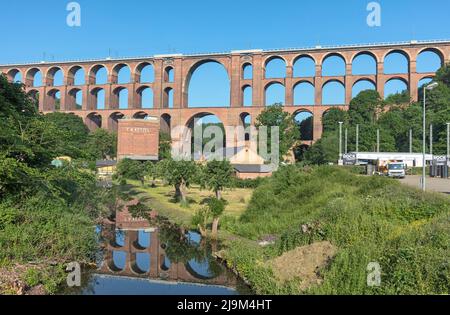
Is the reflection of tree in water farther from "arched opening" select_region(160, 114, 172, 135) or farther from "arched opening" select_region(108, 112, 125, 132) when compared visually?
"arched opening" select_region(108, 112, 125, 132)

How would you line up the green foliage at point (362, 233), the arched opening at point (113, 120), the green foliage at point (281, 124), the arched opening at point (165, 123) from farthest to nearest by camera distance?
the arched opening at point (113, 120) < the arched opening at point (165, 123) < the green foliage at point (281, 124) < the green foliage at point (362, 233)

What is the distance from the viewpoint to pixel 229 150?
222ft

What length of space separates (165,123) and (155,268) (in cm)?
7096

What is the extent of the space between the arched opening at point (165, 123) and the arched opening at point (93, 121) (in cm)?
1427

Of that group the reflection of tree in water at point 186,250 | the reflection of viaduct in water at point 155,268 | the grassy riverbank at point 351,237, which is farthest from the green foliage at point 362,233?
the reflection of viaduct in water at point 155,268

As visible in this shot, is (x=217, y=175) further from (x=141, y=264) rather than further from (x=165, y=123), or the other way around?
(x=165, y=123)

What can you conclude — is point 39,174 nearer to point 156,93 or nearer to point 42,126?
point 42,126

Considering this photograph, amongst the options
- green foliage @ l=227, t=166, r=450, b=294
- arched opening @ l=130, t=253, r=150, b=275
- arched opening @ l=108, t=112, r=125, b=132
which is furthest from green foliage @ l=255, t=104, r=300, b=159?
arched opening @ l=130, t=253, r=150, b=275

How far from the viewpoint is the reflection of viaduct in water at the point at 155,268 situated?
42.6ft

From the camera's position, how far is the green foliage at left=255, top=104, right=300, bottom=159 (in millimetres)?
69062

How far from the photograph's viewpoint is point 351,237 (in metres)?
12.0

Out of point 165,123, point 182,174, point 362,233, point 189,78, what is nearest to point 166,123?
point 165,123

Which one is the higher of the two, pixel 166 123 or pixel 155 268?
pixel 166 123

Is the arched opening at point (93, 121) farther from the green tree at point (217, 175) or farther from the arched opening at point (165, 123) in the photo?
the green tree at point (217, 175)
